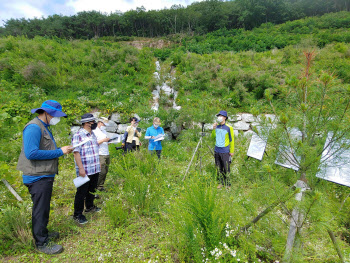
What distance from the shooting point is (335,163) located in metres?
1.49

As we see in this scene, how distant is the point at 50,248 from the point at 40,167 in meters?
1.13

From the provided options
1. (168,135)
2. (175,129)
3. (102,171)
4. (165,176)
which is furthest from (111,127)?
(165,176)

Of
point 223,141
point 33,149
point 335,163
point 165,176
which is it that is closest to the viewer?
point 335,163

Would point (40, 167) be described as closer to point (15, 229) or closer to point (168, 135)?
point (15, 229)

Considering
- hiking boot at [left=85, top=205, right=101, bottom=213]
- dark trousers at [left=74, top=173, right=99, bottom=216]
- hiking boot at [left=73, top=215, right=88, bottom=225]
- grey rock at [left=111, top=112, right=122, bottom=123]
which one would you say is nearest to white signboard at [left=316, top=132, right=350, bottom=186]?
dark trousers at [left=74, top=173, right=99, bottom=216]

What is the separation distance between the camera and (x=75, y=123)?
310 inches

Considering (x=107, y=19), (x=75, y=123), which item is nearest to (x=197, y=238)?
(x=75, y=123)

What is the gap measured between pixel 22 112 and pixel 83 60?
5472mm

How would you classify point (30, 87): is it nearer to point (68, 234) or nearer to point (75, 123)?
point (75, 123)

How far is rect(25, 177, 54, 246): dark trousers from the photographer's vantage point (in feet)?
7.90

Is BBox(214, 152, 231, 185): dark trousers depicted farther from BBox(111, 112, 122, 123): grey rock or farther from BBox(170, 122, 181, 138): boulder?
BBox(111, 112, 122, 123): grey rock

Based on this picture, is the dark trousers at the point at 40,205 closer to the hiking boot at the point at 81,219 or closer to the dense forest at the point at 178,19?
the hiking boot at the point at 81,219

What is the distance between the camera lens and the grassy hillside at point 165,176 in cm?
188

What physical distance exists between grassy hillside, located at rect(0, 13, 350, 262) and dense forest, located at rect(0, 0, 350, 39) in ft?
87.5
